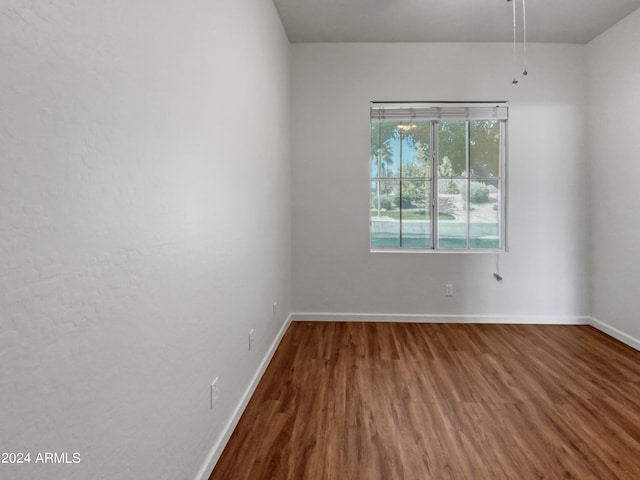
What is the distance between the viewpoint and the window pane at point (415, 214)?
3793 millimetres

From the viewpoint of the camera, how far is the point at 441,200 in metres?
3.79

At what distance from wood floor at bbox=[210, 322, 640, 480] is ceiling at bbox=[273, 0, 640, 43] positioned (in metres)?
2.97

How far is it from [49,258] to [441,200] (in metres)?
3.65

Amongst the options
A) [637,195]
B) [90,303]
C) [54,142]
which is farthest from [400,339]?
[54,142]

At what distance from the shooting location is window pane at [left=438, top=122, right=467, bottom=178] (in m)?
3.73

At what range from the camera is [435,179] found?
3.75m

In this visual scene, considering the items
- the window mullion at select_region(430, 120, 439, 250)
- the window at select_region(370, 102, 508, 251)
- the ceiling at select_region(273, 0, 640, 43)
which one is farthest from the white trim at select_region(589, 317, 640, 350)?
the ceiling at select_region(273, 0, 640, 43)

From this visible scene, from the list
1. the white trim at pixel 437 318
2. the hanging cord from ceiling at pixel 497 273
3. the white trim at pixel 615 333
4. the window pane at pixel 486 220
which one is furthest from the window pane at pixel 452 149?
the white trim at pixel 615 333

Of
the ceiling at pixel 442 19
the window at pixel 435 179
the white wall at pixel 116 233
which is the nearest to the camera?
the white wall at pixel 116 233

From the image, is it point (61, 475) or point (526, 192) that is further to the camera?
point (526, 192)

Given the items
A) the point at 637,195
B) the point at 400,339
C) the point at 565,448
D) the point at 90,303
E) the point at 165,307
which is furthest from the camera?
the point at 400,339

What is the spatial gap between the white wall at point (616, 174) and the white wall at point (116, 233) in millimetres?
3469

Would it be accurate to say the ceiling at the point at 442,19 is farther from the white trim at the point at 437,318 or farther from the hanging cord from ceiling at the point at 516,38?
the white trim at the point at 437,318

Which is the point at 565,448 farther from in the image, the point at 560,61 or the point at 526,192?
the point at 560,61
